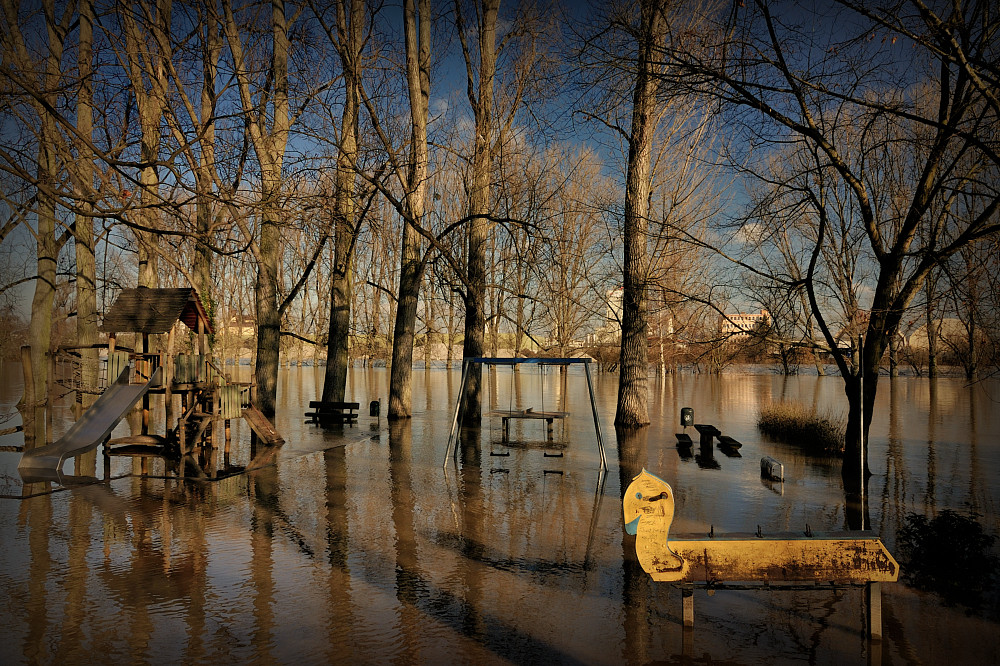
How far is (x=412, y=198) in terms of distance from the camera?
2086 centimetres

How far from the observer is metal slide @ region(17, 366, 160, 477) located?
1192cm

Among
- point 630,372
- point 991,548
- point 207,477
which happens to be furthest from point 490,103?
point 991,548

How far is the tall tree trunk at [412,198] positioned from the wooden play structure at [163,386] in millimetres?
5925

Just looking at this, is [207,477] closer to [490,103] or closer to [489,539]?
[489,539]

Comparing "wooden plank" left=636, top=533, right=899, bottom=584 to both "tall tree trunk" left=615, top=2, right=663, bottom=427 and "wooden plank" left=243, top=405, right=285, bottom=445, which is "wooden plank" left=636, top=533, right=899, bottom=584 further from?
"tall tree trunk" left=615, top=2, right=663, bottom=427

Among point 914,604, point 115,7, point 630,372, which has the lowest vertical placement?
point 914,604

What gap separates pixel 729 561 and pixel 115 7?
12.3 m

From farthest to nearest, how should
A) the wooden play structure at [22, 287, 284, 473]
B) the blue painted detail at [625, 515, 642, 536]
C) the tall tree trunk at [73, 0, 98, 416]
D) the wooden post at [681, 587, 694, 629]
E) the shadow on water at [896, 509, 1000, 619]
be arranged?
the tall tree trunk at [73, 0, 98, 416] → the wooden play structure at [22, 287, 284, 473] → the shadow on water at [896, 509, 1000, 619] → the wooden post at [681, 587, 694, 629] → the blue painted detail at [625, 515, 642, 536]

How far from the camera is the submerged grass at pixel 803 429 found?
17.1 m

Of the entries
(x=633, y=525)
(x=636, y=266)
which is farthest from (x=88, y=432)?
(x=636, y=266)

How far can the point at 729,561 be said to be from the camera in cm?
532

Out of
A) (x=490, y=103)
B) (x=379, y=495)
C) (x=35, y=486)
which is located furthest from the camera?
(x=490, y=103)

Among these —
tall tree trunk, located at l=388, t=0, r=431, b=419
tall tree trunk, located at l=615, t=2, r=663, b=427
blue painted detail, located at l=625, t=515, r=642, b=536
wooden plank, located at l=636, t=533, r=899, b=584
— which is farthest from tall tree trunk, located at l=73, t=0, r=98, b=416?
wooden plank, located at l=636, t=533, r=899, b=584

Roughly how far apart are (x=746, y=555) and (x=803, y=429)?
14.5 meters
